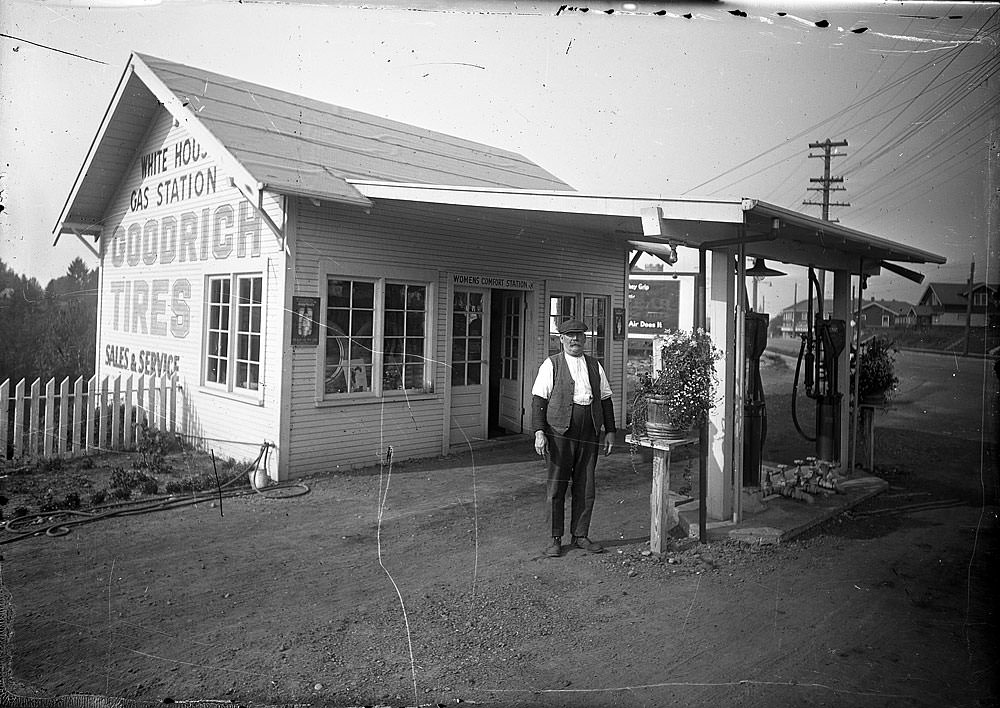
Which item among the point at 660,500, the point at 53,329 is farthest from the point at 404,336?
the point at 53,329

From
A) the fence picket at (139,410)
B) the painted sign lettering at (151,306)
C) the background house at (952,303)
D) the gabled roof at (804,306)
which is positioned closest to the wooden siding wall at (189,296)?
the painted sign lettering at (151,306)

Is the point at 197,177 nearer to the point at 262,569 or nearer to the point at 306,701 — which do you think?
the point at 262,569

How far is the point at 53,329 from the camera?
11234mm

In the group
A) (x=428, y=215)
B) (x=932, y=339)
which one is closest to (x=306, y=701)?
(x=428, y=215)

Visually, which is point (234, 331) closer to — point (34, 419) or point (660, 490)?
point (34, 419)

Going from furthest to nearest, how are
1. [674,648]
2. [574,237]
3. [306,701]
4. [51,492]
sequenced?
1. [574,237]
2. [51,492]
3. [674,648]
4. [306,701]

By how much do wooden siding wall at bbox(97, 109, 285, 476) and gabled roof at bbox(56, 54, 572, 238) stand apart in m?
0.43

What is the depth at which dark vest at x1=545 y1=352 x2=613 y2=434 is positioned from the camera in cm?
561

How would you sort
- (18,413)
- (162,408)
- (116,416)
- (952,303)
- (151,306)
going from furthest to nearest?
1. (151,306)
2. (952,303)
3. (162,408)
4. (116,416)
5. (18,413)

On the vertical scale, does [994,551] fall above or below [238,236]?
below

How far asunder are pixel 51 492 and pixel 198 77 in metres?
5.70

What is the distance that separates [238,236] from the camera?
28.4ft

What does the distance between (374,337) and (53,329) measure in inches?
247

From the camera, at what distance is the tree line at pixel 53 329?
30.5ft
